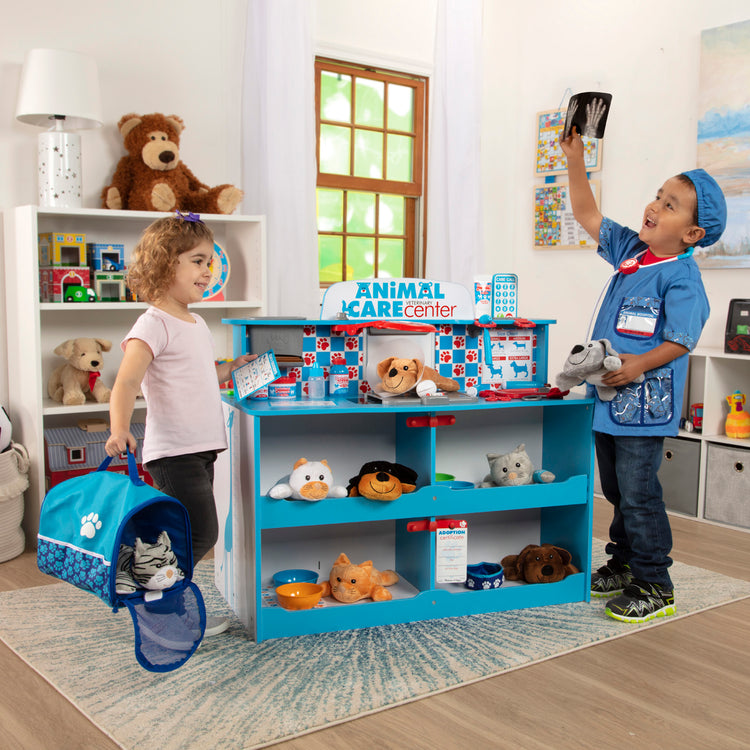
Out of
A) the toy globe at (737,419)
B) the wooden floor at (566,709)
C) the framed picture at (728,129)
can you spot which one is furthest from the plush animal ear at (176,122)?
the toy globe at (737,419)

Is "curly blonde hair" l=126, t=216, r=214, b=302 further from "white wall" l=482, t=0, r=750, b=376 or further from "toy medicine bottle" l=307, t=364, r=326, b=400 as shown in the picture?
"white wall" l=482, t=0, r=750, b=376

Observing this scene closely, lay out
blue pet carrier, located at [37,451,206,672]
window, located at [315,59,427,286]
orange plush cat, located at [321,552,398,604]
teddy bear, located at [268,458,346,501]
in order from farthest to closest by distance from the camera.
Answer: window, located at [315,59,427,286]
orange plush cat, located at [321,552,398,604]
teddy bear, located at [268,458,346,501]
blue pet carrier, located at [37,451,206,672]

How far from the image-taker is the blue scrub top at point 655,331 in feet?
6.97

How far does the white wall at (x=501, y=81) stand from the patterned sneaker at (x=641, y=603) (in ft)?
5.28

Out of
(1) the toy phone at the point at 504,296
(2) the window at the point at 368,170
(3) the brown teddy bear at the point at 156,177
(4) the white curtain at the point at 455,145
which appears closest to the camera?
(1) the toy phone at the point at 504,296

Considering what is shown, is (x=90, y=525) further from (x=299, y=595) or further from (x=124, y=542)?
(x=299, y=595)

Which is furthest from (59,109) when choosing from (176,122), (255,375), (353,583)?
(353,583)

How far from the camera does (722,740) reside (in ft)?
5.32

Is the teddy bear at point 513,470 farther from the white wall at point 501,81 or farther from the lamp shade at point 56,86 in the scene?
the lamp shade at point 56,86

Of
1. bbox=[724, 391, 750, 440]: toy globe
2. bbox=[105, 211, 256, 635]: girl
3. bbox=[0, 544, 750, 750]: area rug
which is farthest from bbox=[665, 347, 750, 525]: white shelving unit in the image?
bbox=[105, 211, 256, 635]: girl

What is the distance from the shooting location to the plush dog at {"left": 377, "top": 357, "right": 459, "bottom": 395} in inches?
85.4

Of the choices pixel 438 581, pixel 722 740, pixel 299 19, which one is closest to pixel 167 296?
pixel 438 581

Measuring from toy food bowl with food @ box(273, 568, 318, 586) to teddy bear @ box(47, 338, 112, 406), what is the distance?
1150mm

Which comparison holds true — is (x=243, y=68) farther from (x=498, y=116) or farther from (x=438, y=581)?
(x=438, y=581)
